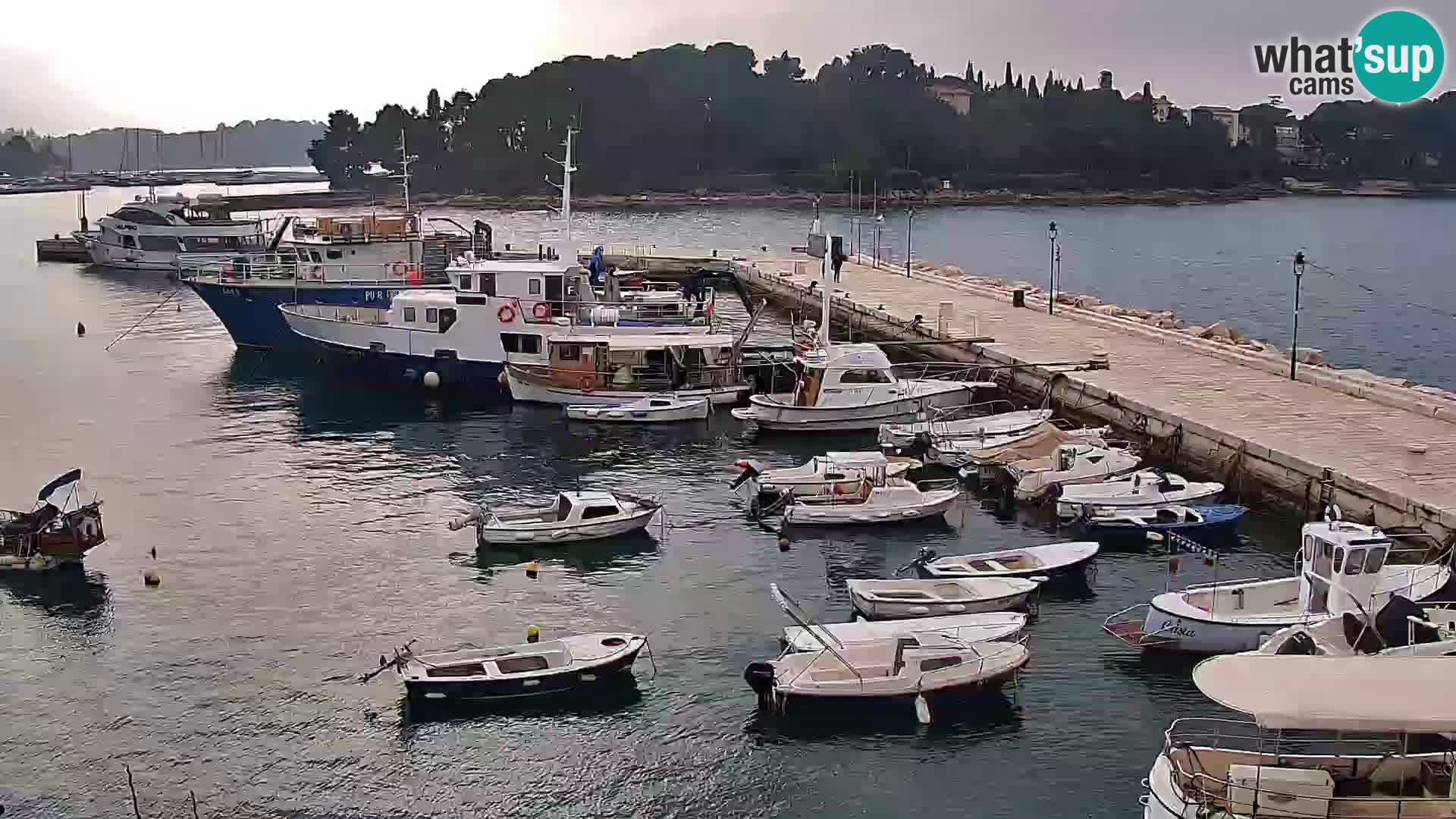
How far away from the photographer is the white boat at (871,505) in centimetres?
2848

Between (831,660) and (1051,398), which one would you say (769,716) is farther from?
(1051,398)

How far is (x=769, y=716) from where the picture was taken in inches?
780

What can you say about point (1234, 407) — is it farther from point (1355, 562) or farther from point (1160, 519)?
point (1355, 562)

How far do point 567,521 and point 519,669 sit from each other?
7.24m

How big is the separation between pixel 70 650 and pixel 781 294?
1720 inches

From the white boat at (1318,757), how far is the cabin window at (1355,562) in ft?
15.5

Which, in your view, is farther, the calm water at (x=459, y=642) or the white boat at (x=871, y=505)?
the white boat at (x=871, y=505)

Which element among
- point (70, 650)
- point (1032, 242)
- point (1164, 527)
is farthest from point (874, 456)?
point (1032, 242)

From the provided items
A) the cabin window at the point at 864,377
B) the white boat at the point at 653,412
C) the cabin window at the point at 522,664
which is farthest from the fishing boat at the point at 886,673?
the white boat at the point at 653,412

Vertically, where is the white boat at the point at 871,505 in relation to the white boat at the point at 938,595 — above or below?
above

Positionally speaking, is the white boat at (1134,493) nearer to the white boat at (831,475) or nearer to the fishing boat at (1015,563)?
the fishing boat at (1015,563)

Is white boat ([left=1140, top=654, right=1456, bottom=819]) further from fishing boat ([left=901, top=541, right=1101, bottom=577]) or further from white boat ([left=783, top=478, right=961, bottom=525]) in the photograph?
white boat ([left=783, top=478, right=961, bottom=525])

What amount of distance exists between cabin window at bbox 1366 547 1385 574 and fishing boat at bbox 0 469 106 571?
22006mm

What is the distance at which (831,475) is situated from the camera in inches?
1168
